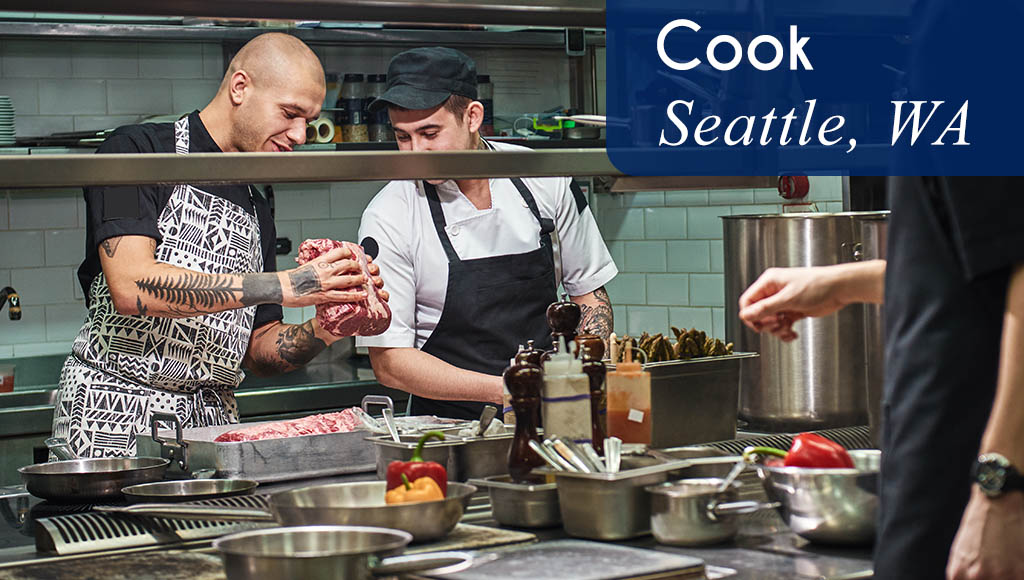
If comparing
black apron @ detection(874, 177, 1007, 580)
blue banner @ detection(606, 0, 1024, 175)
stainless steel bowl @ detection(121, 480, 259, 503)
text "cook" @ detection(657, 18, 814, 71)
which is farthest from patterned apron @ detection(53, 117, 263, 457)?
black apron @ detection(874, 177, 1007, 580)

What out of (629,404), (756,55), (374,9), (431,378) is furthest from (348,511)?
(756,55)

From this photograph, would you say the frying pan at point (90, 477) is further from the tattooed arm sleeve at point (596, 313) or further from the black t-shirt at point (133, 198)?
the tattooed arm sleeve at point (596, 313)

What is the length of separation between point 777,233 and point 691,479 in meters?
1.14

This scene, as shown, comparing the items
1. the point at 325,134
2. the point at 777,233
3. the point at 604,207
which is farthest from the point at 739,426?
the point at 604,207

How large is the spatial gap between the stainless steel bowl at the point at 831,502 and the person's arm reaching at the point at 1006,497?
263 millimetres

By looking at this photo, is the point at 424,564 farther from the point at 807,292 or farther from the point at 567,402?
the point at 807,292

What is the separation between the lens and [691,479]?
1964 millimetres

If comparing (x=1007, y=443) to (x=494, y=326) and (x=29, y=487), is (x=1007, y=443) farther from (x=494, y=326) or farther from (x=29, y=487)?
(x=494, y=326)

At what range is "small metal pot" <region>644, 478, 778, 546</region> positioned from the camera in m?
1.80

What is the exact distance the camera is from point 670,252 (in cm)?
556

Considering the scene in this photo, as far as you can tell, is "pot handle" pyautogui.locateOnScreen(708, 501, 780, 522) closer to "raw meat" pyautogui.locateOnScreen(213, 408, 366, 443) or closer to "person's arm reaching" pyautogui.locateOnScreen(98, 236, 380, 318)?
"raw meat" pyautogui.locateOnScreen(213, 408, 366, 443)

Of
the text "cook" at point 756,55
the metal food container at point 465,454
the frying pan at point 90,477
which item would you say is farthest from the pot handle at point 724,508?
the text "cook" at point 756,55

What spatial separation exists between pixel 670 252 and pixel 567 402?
361 centimetres

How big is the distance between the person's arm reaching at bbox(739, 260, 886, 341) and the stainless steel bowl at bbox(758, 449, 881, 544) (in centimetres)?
22
